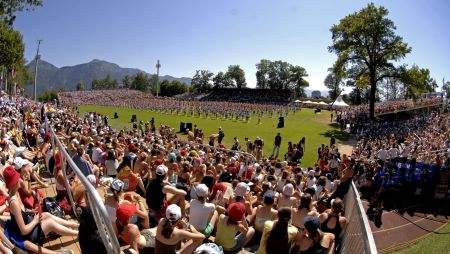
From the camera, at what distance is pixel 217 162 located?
36.1 feet

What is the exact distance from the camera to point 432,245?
11.0 m

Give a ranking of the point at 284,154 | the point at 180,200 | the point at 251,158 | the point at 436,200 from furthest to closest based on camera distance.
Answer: the point at 284,154, the point at 436,200, the point at 251,158, the point at 180,200

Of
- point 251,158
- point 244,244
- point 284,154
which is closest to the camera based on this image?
point 244,244

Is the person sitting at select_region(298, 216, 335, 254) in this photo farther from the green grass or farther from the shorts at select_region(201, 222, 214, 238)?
the green grass

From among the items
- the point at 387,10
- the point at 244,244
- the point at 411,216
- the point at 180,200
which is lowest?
the point at 411,216

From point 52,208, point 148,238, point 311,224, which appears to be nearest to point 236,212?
point 311,224

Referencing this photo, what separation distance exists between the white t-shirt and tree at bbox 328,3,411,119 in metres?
37.9

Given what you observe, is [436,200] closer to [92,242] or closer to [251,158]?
[251,158]

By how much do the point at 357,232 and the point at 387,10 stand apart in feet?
131

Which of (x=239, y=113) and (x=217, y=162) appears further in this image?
(x=239, y=113)

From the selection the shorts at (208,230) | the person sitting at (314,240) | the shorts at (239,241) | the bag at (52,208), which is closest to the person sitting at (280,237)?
the person sitting at (314,240)

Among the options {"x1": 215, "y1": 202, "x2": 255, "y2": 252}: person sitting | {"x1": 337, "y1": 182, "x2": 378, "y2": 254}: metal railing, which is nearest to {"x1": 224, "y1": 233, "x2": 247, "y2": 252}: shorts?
{"x1": 215, "y1": 202, "x2": 255, "y2": 252}: person sitting

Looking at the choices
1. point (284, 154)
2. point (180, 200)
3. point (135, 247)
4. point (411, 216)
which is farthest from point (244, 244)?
point (284, 154)

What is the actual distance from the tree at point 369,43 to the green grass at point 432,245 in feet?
98.0
